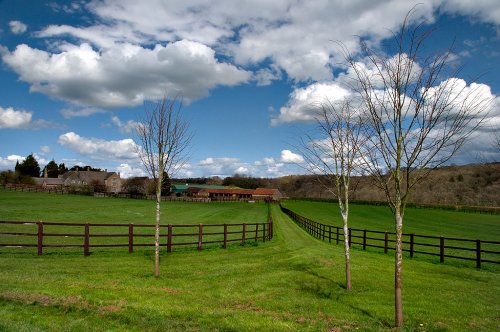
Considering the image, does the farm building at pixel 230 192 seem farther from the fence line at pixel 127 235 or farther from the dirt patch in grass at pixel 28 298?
the dirt patch in grass at pixel 28 298

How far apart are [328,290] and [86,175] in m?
141

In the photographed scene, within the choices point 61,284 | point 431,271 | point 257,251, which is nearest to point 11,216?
point 257,251

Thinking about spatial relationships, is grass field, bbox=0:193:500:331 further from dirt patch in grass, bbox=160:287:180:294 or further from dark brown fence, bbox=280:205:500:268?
dark brown fence, bbox=280:205:500:268

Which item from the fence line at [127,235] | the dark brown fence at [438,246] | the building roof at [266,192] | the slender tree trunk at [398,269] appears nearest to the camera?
the slender tree trunk at [398,269]

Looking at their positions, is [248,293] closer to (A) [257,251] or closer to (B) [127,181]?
(A) [257,251]

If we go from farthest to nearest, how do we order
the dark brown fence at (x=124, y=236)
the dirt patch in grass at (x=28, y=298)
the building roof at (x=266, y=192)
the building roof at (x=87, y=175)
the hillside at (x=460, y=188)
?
the building roof at (x=266, y=192) < the building roof at (x=87, y=175) < the hillside at (x=460, y=188) < the dark brown fence at (x=124, y=236) < the dirt patch in grass at (x=28, y=298)

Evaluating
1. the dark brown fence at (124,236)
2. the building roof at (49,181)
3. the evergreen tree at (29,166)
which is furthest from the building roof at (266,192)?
the dark brown fence at (124,236)

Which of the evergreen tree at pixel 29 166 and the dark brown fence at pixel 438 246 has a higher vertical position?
the evergreen tree at pixel 29 166

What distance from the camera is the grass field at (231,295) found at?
7.85m

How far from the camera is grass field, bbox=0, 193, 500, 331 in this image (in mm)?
7848

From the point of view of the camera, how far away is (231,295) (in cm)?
1057

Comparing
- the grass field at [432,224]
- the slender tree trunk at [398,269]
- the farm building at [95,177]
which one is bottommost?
the grass field at [432,224]

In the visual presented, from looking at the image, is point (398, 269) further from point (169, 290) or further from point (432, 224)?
point (432, 224)

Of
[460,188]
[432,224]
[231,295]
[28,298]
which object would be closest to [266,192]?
[460,188]
